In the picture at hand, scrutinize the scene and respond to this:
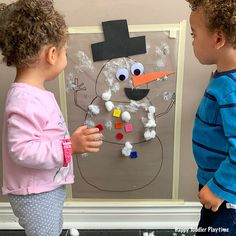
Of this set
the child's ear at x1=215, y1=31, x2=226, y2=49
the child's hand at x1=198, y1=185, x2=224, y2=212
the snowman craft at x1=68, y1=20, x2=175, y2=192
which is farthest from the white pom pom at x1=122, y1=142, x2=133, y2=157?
the child's ear at x1=215, y1=31, x2=226, y2=49

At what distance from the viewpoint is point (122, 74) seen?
1375mm

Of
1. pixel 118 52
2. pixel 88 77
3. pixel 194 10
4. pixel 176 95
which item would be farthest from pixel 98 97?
pixel 194 10

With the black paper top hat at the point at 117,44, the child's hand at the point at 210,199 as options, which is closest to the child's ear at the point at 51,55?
the black paper top hat at the point at 117,44

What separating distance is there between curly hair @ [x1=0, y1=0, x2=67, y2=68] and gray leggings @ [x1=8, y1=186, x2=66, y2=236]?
39cm

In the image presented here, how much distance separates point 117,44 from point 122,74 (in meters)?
0.11

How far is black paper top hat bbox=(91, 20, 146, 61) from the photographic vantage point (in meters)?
1.33

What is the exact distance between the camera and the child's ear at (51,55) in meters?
1.03

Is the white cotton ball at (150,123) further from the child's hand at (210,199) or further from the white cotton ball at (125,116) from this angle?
the child's hand at (210,199)

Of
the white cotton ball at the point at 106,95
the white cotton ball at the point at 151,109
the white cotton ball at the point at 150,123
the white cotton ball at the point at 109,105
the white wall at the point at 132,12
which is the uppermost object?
the white wall at the point at 132,12

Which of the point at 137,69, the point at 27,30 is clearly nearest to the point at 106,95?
the point at 137,69

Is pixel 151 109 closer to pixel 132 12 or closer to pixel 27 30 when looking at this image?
pixel 132 12

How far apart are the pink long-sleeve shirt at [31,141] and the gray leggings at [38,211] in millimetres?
26

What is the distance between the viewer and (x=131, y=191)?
1.55m

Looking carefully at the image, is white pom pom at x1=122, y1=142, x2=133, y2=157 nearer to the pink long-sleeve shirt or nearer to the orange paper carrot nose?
the orange paper carrot nose
